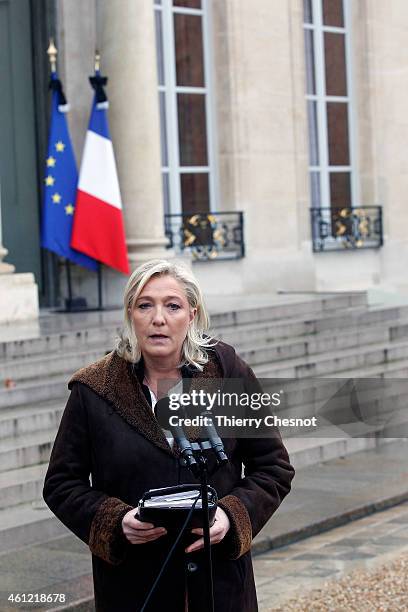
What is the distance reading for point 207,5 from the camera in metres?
15.6

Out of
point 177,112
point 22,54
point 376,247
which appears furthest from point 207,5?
point 376,247

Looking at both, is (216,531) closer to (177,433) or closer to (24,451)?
(177,433)

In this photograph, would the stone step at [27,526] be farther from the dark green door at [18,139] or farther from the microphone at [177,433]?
the dark green door at [18,139]

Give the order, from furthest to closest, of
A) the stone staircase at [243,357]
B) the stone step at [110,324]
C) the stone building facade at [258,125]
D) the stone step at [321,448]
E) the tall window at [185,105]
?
the tall window at [185,105] < the stone building facade at [258,125] < the stone step at [110,324] < the stone step at [321,448] < the stone staircase at [243,357]

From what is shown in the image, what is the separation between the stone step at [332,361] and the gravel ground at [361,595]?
13.4 feet

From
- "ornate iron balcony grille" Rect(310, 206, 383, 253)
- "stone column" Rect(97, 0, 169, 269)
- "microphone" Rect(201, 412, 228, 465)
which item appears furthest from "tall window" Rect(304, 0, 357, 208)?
"microphone" Rect(201, 412, 228, 465)

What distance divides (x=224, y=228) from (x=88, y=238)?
3006mm

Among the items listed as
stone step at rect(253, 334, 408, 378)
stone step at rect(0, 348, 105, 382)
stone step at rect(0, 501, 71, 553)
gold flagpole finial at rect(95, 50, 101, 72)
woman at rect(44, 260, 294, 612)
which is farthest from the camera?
gold flagpole finial at rect(95, 50, 101, 72)

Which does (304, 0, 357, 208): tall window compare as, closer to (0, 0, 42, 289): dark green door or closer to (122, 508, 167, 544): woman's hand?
A: (0, 0, 42, 289): dark green door

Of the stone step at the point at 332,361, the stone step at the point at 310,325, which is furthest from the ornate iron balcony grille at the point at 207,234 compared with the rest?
the stone step at the point at 332,361

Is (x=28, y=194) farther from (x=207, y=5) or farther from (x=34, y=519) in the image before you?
(x=34, y=519)

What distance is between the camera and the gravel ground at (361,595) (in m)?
5.61

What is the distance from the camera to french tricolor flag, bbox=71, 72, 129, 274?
42.4ft

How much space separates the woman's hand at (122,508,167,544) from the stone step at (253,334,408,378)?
7.14 m
